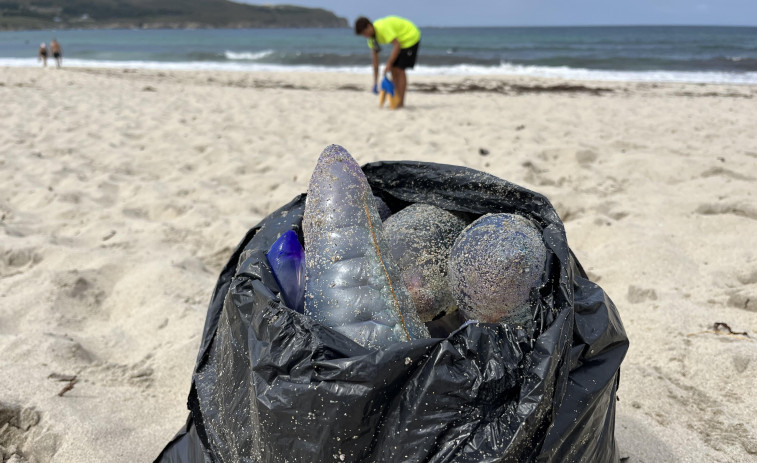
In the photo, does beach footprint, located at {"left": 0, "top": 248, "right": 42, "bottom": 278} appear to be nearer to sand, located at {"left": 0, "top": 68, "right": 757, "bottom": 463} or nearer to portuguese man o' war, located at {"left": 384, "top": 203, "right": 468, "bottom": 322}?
sand, located at {"left": 0, "top": 68, "right": 757, "bottom": 463}

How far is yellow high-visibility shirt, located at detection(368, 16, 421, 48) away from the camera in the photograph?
21.0 ft

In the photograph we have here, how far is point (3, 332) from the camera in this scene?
72.0 inches

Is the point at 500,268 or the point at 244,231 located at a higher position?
the point at 500,268

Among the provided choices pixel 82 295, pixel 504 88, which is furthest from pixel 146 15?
pixel 82 295

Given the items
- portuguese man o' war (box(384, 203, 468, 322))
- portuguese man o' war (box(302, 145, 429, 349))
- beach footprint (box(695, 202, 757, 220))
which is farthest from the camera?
beach footprint (box(695, 202, 757, 220))

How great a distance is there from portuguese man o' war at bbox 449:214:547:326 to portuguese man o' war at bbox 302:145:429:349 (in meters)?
0.20

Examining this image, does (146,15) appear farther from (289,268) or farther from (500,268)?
(500,268)

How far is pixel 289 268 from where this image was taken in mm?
1295

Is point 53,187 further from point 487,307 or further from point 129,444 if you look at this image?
point 487,307

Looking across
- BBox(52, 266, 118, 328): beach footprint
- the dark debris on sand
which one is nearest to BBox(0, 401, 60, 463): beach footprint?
BBox(52, 266, 118, 328): beach footprint

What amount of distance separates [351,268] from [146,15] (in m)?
89.6

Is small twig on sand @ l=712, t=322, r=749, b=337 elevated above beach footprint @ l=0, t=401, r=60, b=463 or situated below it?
above

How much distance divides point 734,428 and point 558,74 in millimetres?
12824

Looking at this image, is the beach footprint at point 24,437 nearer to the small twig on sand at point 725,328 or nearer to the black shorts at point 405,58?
the small twig on sand at point 725,328
